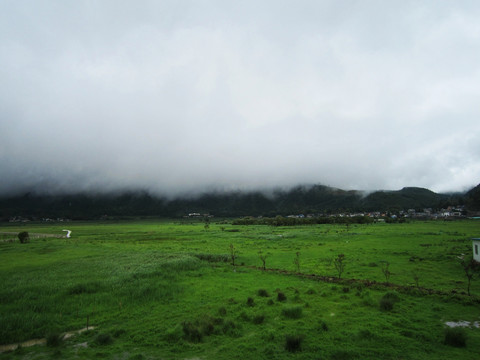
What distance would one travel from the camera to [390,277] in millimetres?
28812

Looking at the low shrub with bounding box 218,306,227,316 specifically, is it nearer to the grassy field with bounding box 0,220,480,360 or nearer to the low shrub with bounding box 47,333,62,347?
the grassy field with bounding box 0,220,480,360

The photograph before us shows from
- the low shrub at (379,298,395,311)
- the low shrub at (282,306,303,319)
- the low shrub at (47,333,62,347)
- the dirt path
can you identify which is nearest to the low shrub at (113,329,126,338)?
the dirt path

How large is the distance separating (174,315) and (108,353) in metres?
5.69

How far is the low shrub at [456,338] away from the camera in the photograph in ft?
46.0

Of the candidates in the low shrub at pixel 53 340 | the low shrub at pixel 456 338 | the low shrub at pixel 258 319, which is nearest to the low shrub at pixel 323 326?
the low shrub at pixel 258 319

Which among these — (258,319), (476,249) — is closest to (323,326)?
(258,319)

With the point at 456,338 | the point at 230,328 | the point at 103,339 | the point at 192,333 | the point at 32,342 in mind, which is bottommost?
the point at 32,342

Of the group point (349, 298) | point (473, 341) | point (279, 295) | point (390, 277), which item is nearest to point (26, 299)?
point (279, 295)

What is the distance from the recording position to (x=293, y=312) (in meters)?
18.7

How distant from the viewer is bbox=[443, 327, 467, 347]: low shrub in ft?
46.0

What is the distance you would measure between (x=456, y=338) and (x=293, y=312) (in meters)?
9.13

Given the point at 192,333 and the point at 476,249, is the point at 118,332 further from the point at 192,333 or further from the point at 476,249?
the point at 476,249

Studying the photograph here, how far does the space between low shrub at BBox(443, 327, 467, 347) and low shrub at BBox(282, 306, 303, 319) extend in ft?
27.0

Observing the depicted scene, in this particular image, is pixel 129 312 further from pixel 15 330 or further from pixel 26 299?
pixel 26 299
